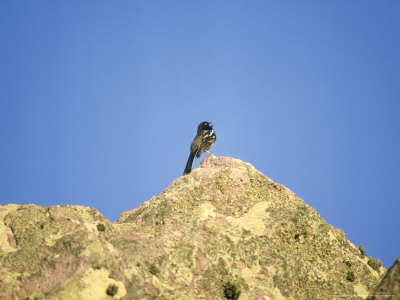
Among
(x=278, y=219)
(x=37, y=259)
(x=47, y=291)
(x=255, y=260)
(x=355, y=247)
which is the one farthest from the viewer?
(x=355, y=247)

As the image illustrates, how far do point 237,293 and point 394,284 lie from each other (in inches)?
477

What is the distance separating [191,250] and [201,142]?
15172 millimetres

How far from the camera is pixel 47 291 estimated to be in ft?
76.6

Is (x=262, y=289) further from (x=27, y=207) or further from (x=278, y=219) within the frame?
(x=27, y=207)

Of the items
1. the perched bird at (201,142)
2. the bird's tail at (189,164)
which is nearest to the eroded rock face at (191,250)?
the bird's tail at (189,164)

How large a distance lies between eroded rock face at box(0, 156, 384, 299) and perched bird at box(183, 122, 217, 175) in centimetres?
337

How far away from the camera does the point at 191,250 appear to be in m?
29.4

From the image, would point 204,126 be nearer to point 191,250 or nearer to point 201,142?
point 201,142

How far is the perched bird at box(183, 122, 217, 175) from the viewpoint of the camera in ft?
137

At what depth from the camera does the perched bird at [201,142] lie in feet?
137

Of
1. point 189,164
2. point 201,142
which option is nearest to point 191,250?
point 189,164

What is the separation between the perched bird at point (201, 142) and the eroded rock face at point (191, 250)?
133 inches

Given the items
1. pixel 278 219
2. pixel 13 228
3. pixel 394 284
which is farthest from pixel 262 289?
pixel 13 228

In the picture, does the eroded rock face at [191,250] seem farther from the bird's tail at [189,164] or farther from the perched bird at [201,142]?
the perched bird at [201,142]
